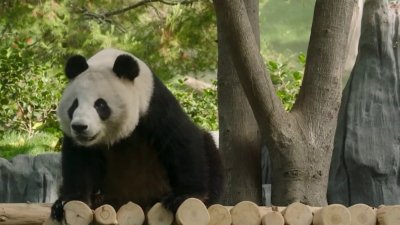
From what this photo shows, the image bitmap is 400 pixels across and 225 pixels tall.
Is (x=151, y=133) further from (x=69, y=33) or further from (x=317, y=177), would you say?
(x=69, y=33)

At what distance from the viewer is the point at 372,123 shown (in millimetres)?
4520

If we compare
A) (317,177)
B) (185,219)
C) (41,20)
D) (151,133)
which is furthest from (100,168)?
(41,20)

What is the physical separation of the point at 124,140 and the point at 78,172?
0.25 metres

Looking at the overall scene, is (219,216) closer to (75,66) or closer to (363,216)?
(363,216)

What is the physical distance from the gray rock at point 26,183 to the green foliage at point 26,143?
1.18 meters

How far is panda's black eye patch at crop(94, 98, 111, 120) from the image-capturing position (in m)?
3.44

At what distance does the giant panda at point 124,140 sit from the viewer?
11.3 feet

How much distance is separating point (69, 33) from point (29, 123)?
925 mm

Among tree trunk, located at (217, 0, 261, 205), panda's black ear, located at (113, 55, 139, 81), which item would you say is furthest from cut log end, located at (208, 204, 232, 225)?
tree trunk, located at (217, 0, 261, 205)

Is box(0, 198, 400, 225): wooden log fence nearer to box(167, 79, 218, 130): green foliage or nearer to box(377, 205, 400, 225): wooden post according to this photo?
box(377, 205, 400, 225): wooden post

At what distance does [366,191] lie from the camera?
446 cm

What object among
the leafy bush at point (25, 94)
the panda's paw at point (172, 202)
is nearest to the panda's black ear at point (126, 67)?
the panda's paw at point (172, 202)

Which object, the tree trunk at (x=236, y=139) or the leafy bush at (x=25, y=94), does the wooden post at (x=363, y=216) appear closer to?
the tree trunk at (x=236, y=139)

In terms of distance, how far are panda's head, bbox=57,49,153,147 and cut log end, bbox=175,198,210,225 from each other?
53 cm
